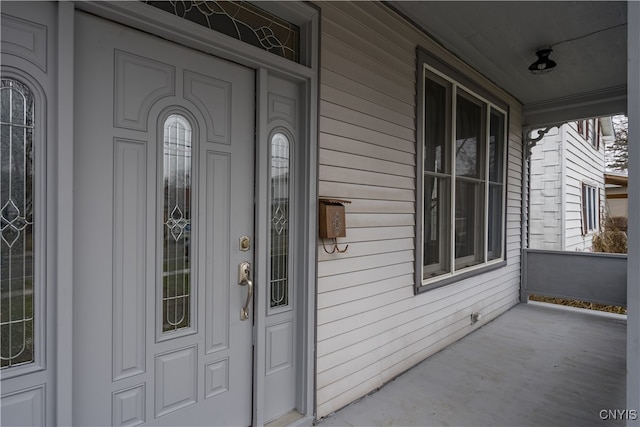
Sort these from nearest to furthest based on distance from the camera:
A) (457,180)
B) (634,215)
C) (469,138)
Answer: (634,215)
(457,180)
(469,138)

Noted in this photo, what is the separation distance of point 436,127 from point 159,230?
2.70m

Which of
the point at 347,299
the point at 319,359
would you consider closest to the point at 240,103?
the point at 347,299

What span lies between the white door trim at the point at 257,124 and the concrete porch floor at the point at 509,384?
0.69 meters

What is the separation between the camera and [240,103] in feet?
6.20

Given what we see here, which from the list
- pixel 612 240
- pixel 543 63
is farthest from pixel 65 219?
pixel 612 240

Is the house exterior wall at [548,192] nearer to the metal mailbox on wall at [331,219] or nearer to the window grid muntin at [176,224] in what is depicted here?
the metal mailbox on wall at [331,219]

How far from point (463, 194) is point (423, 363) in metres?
1.84

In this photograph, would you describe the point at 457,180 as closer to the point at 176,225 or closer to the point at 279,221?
the point at 279,221

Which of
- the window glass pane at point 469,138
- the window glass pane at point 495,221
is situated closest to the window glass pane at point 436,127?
the window glass pane at point 469,138

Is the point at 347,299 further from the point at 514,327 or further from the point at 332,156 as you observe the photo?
the point at 514,327

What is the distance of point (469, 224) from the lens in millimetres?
3994

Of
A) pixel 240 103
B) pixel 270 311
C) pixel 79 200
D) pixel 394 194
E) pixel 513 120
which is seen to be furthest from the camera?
pixel 513 120

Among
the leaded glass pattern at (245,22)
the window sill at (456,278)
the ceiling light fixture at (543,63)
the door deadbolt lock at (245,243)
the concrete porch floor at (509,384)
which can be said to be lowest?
the concrete porch floor at (509,384)

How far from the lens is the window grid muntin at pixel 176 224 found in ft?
5.35
